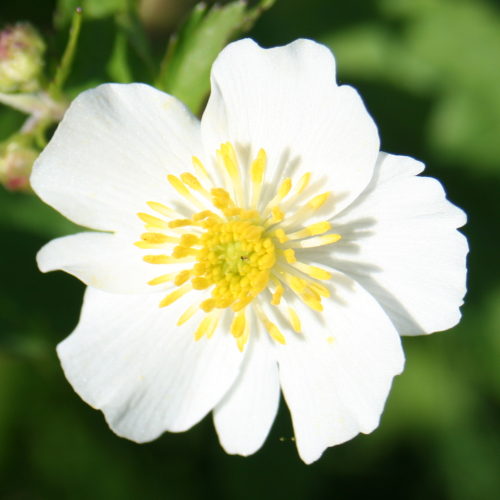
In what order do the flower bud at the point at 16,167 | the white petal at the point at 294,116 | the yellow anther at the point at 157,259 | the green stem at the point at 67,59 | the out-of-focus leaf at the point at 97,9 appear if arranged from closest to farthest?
the white petal at the point at 294,116, the yellow anther at the point at 157,259, the green stem at the point at 67,59, the flower bud at the point at 16,167, the out-of-focus leaf at the point at 97,9

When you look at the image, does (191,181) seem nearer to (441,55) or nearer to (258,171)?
(258,171)

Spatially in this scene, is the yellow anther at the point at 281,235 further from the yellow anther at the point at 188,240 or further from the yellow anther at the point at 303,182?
the yellow anther at the point at 188,240

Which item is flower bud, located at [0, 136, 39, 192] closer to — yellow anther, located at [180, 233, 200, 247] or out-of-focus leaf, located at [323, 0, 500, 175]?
yellow anther, located at [180, 233, 200, 247]

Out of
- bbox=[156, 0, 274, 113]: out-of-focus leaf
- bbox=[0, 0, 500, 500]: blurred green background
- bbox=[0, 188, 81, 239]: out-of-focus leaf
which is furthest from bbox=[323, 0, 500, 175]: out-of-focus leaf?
→ bbox=[0, 188, 81, 239]: out-of-focus leaf

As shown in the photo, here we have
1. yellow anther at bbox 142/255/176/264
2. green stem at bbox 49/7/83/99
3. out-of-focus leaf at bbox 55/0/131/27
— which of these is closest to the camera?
yellow anther at bbox 142/255/176/264

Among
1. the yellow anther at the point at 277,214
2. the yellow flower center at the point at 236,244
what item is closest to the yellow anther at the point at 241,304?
the yellow flower center at the point at 236,244

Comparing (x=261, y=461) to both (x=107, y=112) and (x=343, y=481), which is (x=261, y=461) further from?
(x=107, y=112)

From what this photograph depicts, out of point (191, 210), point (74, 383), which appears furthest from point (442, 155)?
point (74, 383)
